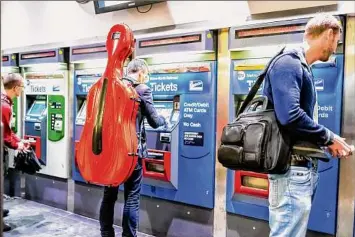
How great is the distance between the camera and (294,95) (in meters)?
1.82

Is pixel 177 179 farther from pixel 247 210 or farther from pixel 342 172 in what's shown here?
pixel 342 172

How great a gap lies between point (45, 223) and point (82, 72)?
1.54m

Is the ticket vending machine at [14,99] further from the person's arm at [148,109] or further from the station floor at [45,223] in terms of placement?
the person's arm at [148,109]

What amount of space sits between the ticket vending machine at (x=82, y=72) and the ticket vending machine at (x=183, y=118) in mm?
609

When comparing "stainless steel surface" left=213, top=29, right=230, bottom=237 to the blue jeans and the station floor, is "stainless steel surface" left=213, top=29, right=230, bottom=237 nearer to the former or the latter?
the station floor

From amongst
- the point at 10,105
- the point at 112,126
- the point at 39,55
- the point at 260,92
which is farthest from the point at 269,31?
the point at 39,55

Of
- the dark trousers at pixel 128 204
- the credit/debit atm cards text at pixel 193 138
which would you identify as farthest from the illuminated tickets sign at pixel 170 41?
the dark trousers at pixel 128 204

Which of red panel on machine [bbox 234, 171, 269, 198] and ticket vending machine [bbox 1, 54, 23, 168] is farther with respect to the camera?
ticket vending machine [bbox 1, 54, 23, 168]

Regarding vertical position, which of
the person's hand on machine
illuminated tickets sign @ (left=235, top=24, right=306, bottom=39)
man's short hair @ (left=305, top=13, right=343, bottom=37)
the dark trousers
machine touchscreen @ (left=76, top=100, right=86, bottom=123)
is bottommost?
the dark trousers

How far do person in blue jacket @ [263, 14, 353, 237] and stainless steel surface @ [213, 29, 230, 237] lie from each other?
4.08 feet

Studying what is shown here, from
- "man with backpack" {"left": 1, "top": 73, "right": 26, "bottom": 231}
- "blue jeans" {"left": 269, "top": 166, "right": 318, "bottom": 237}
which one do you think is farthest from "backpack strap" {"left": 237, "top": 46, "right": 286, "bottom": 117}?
"man with backpack" {"left": 1, "top": 73, "right": 26, "bottom": 231}

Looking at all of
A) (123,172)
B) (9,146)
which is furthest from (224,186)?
(9,146)

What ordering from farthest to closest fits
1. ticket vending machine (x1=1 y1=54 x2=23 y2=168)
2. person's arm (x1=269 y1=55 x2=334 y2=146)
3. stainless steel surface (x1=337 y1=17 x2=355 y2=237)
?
ticket vending machine (x1=1 y1=54 x2=23 y2=168) < stainless steel surface (x1=337 y1=17 x2=355 y2=237) < person's arm (x1=269 y1=55 x2=334 y2=146)

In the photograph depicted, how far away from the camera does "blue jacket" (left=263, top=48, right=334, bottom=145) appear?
182cm
